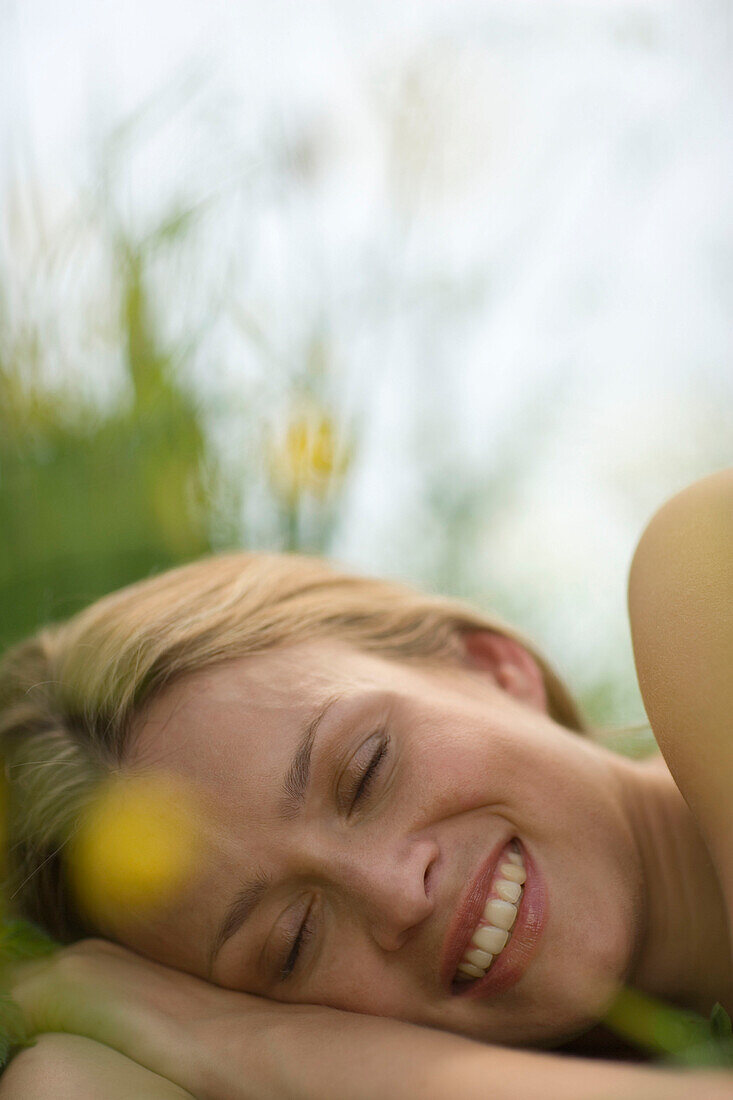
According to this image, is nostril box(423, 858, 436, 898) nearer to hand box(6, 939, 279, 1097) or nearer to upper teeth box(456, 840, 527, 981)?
upper teeth box(456, 840, 527, 981)

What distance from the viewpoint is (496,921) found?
108 cm

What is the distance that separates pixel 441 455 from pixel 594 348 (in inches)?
19.5

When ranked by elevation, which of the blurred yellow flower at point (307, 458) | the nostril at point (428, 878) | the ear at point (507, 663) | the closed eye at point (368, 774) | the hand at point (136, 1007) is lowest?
the hand at point (136, 1007)

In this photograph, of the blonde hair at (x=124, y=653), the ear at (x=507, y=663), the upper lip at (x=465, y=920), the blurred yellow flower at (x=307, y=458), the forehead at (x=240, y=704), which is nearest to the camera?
the upper lip at (x=465, y=920)

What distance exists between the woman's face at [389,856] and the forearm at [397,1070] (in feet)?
0.28

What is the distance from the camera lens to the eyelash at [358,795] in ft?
3.80

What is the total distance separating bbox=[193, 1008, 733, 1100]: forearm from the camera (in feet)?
2.50

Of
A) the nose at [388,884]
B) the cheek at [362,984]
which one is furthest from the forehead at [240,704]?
the cheek at [362,984]

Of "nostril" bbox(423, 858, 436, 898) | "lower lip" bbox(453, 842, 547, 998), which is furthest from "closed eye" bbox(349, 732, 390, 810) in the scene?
"lower lip" bbox(453, 842, 547, 998)

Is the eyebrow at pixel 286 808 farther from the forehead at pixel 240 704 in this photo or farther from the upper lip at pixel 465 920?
the upper lip at pixel 465 920

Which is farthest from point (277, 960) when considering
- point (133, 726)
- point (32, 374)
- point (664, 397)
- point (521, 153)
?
point (521, 153)

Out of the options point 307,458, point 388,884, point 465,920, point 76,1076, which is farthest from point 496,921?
point 307,458

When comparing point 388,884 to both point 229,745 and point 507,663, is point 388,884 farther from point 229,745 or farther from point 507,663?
point 507,663

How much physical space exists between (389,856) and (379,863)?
0.01m
